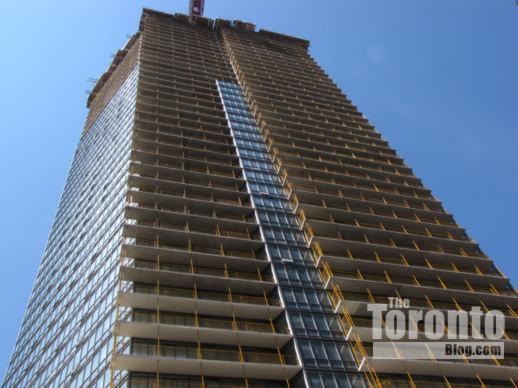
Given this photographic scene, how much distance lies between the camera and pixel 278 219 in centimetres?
5241

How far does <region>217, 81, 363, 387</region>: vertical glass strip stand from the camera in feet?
123

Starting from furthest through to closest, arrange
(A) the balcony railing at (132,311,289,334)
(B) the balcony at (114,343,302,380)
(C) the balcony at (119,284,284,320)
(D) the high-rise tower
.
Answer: (C) the balcony at (119,284,284,320) → (A) the balcony railing at (132,311,289,334) → (D) the high-rise tower → (B) the balcony at (114,343,302,380)

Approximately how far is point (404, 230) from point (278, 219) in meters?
12.8

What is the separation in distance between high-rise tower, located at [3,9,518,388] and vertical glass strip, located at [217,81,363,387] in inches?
5.6

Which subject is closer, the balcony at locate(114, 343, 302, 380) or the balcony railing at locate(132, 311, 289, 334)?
the balcony at locate(114, 343, 302, 380)

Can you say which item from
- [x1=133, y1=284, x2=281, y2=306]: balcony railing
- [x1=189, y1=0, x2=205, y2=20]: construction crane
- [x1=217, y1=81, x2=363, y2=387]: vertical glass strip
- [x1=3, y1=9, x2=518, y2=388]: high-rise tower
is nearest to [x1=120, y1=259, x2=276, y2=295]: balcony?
[x1=3, y1=9, x2=518, y2=388]: high-rise tower

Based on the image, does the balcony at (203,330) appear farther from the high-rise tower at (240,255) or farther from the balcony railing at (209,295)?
the balcony railing at (209,295)

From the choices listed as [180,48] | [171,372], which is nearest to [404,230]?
[171,372]

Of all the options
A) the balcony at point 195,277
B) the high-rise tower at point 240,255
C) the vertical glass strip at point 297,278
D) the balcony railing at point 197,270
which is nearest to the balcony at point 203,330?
the high-rise tower at point 240,255

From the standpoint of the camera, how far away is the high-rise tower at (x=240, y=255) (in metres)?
37.9

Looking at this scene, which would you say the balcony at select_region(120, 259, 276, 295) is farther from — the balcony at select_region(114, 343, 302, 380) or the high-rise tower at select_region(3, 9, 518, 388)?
the balcony at select_region(114, 343, 302, 380)

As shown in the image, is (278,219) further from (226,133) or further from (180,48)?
(180,48)

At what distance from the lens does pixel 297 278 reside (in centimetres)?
4512

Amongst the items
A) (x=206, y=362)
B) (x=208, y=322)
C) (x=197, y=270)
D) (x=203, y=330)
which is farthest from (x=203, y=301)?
(x=206, y=362)
